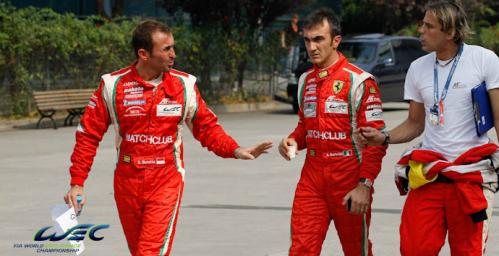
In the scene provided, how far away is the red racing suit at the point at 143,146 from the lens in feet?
21.3

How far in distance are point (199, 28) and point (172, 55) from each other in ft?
70.0

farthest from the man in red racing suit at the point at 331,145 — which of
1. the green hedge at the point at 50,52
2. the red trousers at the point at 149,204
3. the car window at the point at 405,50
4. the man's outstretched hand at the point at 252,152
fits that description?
the car window at the point at 405,50

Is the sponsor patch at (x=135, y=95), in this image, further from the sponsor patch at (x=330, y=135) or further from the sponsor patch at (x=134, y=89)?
the sponsor patch at (x=330, y=135)

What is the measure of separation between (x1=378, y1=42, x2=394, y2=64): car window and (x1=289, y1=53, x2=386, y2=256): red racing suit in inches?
760

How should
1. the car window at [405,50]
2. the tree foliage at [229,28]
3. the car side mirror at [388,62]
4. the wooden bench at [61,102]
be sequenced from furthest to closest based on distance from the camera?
the tree foliage at [229,28] → the car window at [405,50] → the car side mirror at [388,62] → the wooden bench at [61,102]

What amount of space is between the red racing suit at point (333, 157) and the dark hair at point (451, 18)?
76 centimetres

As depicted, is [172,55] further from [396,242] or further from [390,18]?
[390,18]

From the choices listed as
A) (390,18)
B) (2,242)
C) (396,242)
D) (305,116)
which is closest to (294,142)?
(305,116)

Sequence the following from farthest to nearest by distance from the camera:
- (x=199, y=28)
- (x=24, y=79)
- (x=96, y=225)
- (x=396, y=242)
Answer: (x=199, y=28) → (x=24, y=79) → (x=96, y=225) → (x=396, y=242)

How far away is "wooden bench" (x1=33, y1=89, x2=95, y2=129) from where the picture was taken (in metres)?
23.0

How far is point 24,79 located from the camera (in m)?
23.6

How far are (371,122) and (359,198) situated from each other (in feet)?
1.49

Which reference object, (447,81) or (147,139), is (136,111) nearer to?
(147,139)

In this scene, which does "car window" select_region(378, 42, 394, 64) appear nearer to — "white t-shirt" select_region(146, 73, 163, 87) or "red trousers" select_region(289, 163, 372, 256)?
"red trousers" select_region(289, 163, 372, 256)
